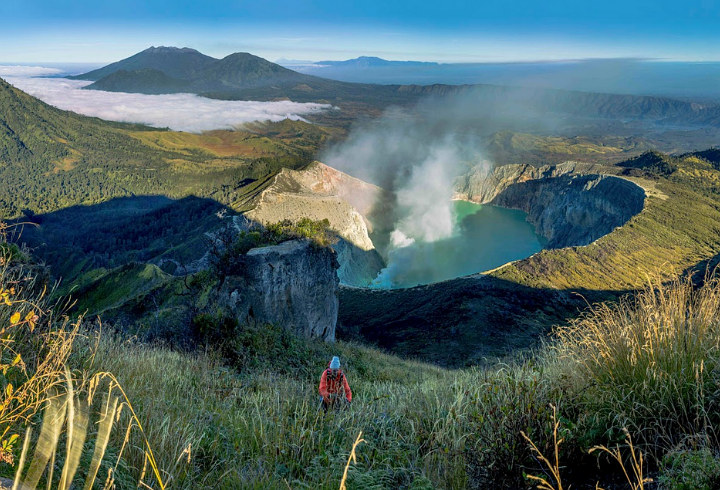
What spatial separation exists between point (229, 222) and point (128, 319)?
47.6 metres

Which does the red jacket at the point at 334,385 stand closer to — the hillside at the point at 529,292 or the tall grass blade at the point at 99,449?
the tall grass blade at the point at 99,449

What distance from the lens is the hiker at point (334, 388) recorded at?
5.83m

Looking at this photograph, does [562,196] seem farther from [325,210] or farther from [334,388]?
[334,388]

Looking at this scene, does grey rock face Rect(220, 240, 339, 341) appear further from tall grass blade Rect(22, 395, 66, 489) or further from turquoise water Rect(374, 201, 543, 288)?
turquoise water Rect(374, 201, 543, 288)

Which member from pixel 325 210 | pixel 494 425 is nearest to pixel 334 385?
pixel 494 425

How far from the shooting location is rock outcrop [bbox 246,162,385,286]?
77062mm

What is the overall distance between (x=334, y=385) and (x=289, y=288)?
86.1 feet

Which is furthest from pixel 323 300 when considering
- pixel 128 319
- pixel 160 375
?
pixel 160 375

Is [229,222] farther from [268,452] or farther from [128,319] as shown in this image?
[268,452]

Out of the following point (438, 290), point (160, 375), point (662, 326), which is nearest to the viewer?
point (662, 326)

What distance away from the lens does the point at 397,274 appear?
316 feet

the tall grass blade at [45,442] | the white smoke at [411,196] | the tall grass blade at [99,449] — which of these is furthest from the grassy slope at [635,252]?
the tall grass blade at [99,449]

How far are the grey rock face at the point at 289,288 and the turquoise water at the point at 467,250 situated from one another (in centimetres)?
5436

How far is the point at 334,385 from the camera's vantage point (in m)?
6.32
